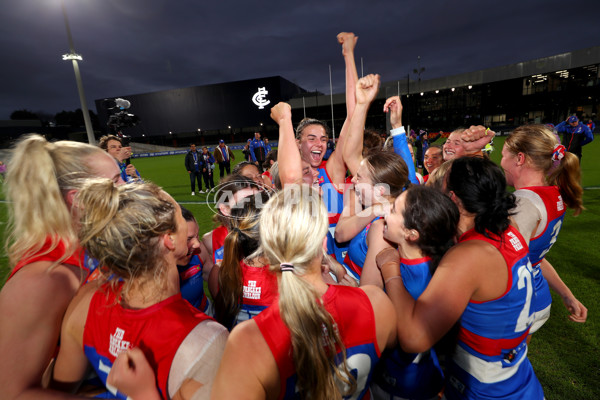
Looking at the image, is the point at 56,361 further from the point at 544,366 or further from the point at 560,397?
the point at 544,366

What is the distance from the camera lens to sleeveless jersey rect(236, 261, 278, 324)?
1.82 m

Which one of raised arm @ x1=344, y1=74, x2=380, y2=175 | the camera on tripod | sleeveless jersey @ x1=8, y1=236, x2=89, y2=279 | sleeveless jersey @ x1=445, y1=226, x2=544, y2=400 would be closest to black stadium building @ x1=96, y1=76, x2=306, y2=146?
the camera on tripod

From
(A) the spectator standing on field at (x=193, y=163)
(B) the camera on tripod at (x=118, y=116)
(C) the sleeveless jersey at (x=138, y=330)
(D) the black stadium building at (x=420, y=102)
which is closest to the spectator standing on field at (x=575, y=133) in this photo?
(C) the sleeveless jersey at (x=138, y=330)

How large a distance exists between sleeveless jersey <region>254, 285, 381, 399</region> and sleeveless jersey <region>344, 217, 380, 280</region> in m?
1.06

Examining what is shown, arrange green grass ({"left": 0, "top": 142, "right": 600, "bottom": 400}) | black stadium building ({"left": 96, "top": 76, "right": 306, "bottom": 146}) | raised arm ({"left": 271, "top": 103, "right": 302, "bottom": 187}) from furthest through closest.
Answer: black stadium building ({"left": 96, "top": 76, "right": 306, "bottom": 146}), green grass ({"left": 0, "top": 142, "right": 600, "bottom": 400}), raised arm ({"left": 271, "top": 103, "right": 302, "bottom": 187})

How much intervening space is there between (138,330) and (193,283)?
126 cm

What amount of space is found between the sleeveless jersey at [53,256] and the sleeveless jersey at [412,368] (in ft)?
6.03

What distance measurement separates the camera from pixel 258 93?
150 ft

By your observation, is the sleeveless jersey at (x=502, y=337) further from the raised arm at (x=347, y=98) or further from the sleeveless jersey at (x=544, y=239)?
the raised arm at (x=347, y=98)

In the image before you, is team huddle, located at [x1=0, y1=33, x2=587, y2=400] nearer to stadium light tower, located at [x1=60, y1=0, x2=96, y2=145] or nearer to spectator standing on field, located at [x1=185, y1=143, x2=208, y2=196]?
spectator standing on field, located at [x1=185, y1=143, x2=208, y2=196]

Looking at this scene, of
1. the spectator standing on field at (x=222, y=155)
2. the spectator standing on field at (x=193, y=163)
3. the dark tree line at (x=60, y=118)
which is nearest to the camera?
the spectator standing on field at (x=193, y=163)

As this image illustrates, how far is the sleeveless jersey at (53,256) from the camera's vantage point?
4.35 ft

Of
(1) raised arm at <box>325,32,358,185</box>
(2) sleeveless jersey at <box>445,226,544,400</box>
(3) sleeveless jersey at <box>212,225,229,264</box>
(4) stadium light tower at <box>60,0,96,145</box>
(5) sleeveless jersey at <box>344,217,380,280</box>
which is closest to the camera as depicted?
(2) sleeveless jersey at <box>445,226,544,400</box>

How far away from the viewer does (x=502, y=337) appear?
1.52 metres
